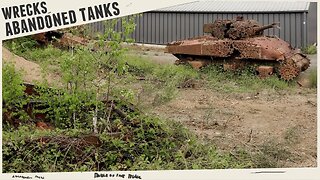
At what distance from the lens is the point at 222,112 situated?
4.48m

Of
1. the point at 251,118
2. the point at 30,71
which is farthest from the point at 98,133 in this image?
the point at 251,118

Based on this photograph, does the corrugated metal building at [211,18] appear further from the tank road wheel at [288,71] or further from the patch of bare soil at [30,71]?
the patch of bare soil at [30,71]

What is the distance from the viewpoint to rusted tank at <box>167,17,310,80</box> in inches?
222

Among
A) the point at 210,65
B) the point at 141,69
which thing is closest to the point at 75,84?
the point at 141,69

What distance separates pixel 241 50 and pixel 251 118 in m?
1.69

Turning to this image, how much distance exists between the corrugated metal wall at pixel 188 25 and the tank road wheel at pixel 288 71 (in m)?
0.39

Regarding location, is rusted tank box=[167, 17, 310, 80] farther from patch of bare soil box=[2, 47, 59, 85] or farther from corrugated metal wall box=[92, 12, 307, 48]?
patch of bare soil box=[2, 47, 59, 85]

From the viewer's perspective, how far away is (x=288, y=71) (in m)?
5.80

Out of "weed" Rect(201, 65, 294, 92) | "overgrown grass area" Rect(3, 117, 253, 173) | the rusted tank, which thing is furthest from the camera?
A: the rusted tank

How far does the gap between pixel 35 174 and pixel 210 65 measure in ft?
9.34

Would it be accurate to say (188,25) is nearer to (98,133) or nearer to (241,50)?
(241,50)

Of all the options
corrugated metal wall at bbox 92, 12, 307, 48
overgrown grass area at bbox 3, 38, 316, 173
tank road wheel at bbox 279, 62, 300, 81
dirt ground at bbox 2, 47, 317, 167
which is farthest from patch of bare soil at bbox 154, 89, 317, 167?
tank road wheel at bbox 279, 62, 300, 81

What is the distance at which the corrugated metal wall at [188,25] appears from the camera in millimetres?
4141

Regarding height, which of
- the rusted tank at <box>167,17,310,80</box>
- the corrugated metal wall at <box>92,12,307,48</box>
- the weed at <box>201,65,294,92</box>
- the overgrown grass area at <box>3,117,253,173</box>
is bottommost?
the overgrown grass area at <box>3,117,253,173</box>
